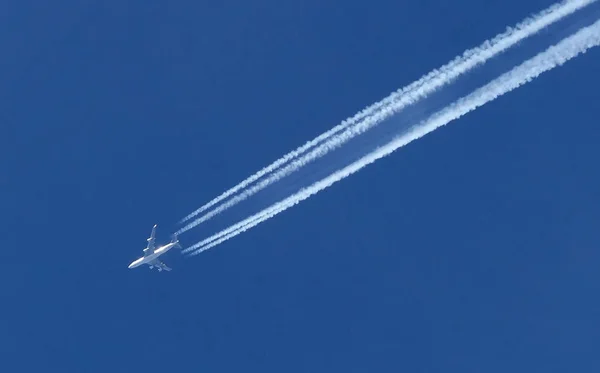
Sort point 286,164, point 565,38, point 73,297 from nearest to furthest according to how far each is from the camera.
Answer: point 565,38 < point 286,164 < point 73,297

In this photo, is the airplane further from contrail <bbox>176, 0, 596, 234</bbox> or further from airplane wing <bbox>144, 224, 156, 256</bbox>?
contrail <bbox>176, 0, 596, 234</bbox>

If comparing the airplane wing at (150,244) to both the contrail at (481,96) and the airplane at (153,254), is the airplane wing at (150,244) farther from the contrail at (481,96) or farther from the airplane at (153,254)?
the contrail at (481,96)

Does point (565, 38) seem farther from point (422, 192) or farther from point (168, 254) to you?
point (168, 254)

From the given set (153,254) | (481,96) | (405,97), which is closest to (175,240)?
(153,254)

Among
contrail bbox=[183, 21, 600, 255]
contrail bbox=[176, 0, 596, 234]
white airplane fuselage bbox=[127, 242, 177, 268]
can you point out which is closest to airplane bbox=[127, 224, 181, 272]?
white airplane fuselage bbox=[127, 242, 177, 268]

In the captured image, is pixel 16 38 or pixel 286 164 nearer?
pixel 286 164

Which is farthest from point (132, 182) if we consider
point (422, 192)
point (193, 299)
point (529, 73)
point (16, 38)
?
point (529, 73)

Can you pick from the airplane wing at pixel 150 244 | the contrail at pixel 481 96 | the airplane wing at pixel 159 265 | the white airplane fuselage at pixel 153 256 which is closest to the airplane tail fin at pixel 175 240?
the white airplane fuselage at pixel 153 256
